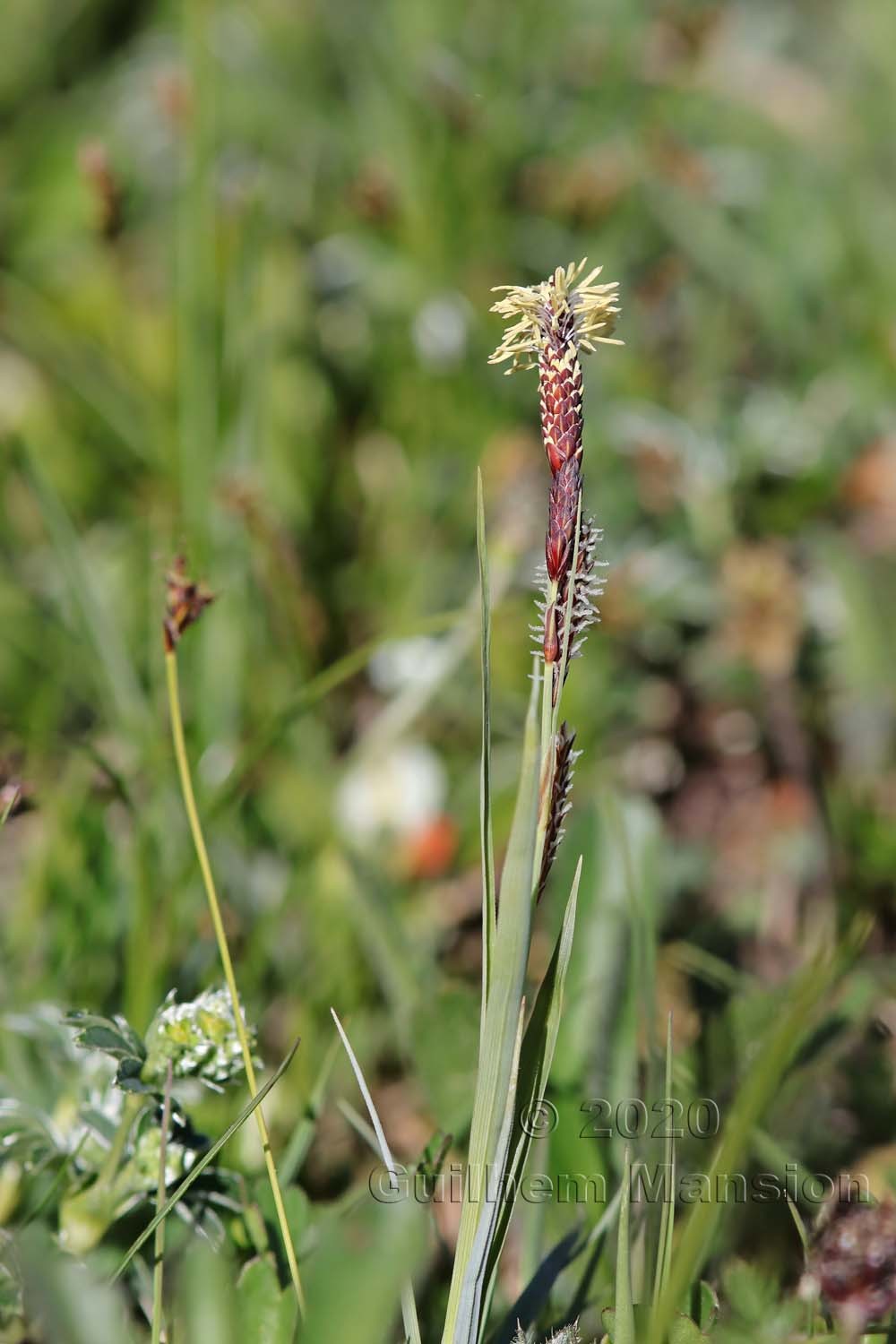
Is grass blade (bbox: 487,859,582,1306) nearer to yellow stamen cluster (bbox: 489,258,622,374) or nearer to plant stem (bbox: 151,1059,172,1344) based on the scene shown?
plant stem (bbox: 151,1059,172,1344)

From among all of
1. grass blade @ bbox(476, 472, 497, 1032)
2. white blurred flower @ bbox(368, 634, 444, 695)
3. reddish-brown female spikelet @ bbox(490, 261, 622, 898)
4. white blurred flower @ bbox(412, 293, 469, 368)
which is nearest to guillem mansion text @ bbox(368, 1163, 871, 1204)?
grass blade @ bbox(476, 472, 497, 1032)

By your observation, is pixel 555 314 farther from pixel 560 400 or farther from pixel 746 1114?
pixel 746 1114

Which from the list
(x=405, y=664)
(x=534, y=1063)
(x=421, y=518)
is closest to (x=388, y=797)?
(x=405, y=664)

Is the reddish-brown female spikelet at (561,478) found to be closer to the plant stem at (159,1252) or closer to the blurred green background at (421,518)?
the plant stem at (159,1252)

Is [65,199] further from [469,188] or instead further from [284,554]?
[284,554]

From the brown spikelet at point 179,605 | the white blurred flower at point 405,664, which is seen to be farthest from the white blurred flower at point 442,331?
the brown spikelet at point 179,605

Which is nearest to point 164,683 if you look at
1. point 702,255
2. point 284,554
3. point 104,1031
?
point 284,554
